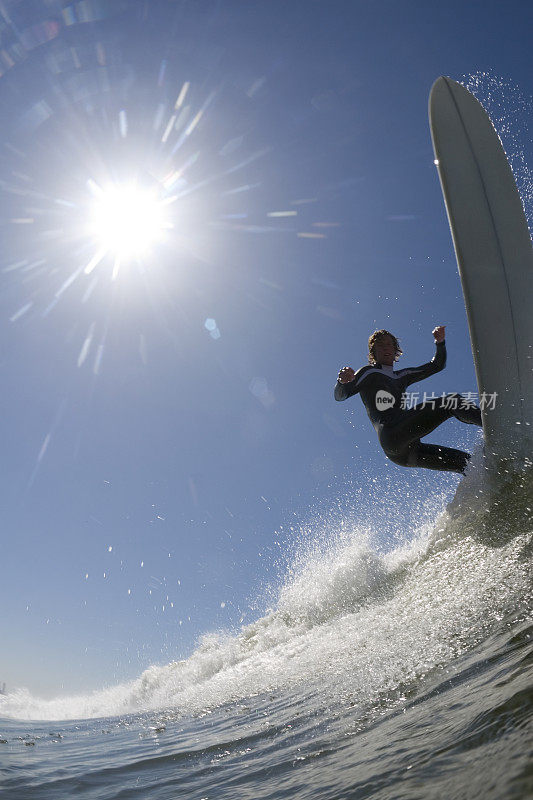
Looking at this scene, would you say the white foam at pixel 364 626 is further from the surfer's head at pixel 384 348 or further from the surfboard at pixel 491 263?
the surfer's head at pixel 384 348

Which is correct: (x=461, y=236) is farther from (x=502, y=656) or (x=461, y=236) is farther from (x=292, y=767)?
(x=292, y=767)

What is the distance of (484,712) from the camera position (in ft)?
3.72

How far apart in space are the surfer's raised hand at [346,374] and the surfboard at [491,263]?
4.35ft

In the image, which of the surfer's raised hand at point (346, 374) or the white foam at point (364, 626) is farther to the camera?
the surfer's raised hand at point (346, 374)

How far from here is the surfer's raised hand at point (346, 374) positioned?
5.09 m

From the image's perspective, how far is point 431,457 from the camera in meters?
4.71

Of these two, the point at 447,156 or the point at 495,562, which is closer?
the point at 495,562

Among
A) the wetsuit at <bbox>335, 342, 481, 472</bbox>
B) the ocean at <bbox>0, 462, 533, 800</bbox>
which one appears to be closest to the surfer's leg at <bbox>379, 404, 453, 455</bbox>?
the wetsuit at <bbox>335, 342, 481, 472</bbox>

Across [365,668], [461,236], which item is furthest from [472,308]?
[365,668]

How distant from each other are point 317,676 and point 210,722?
86 cm

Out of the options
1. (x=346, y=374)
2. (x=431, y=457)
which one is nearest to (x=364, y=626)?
(x=431, y=457)

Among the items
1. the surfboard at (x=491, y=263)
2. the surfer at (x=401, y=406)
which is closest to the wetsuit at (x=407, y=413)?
the surfer at (x=401, y=406)

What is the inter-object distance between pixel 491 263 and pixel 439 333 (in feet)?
2.99

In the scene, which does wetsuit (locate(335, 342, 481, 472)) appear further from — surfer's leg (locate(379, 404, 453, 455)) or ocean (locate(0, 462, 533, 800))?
ocean (locate(0, 462, 533, 800))
